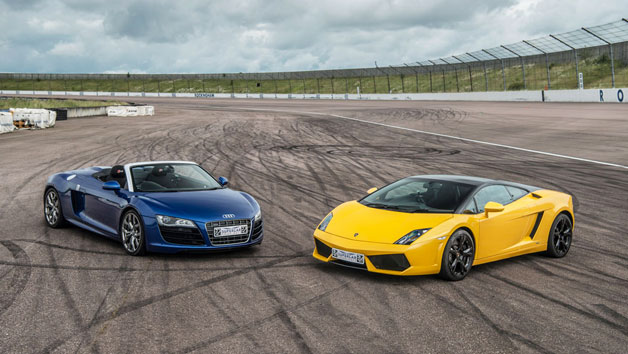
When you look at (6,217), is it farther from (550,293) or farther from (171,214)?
(550,293)

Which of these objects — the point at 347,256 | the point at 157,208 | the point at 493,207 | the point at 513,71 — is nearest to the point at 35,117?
the point at 157,208

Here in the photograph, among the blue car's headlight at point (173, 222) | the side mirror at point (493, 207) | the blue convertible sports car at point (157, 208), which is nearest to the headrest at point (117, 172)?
the blue convertible sports car at point (157, 208)

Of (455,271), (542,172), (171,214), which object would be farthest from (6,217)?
(542,172)

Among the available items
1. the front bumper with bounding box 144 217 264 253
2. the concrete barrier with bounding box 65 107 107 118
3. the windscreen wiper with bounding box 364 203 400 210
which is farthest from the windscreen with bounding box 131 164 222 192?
the concrete barrier with bounding box 65 107 107 118

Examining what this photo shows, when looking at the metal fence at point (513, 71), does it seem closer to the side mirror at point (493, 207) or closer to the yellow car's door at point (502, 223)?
the yellow car's door at point (502, 223)

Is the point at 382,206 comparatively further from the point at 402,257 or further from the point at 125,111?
the point at 125,111

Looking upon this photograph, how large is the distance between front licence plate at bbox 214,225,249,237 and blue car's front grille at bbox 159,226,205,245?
22 cm

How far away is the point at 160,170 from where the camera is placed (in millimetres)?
9453

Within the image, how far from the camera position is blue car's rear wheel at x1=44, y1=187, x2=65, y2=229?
1000cm

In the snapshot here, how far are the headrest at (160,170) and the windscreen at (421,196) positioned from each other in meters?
2.99

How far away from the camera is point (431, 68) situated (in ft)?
201

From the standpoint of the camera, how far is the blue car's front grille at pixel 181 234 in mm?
8047

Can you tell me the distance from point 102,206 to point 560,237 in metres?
6.14

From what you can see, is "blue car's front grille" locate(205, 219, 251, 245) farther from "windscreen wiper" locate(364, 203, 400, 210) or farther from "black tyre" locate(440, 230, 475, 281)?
"black tyre" locate(440, 230, 475, 281)
